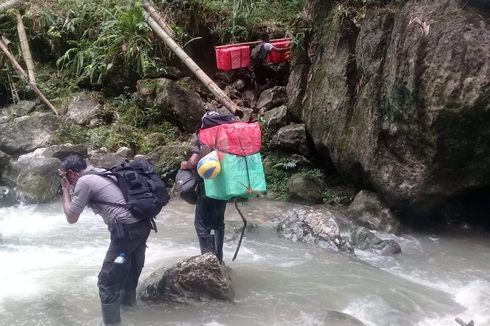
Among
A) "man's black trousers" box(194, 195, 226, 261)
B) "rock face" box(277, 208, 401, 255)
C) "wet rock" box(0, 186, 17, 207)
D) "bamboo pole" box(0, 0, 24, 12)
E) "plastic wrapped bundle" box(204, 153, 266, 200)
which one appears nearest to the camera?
"plastic wrapped bundle" box(204, 153, 266, 200)

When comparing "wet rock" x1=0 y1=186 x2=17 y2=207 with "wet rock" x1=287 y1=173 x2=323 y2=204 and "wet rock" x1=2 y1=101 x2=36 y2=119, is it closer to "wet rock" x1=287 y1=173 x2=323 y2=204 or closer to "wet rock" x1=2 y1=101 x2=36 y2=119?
"wet rock" x1=2 y1=101 x2=36 y2=119

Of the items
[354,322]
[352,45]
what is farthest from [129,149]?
[354,322]

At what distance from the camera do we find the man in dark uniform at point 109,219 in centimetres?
446

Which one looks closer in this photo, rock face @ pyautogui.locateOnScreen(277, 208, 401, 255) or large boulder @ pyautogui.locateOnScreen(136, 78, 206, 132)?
rock face @ pyautogui.locateOnScreen(277, 208, 401, 255)

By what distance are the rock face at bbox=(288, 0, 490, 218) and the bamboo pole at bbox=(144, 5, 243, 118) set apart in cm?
179

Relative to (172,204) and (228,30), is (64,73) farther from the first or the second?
(172,204)

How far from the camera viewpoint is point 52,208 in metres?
8.84

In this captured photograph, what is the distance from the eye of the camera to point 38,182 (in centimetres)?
901

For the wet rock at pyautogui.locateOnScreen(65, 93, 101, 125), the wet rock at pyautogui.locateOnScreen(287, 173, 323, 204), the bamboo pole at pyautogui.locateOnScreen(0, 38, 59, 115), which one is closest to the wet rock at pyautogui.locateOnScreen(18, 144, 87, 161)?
the wet rock at pyautogui.locateOnScreen(65, 93, 101, 125)

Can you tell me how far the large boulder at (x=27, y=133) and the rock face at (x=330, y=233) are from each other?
5.41 meters

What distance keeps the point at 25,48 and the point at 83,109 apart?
249 centimetres

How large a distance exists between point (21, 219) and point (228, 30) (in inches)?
243

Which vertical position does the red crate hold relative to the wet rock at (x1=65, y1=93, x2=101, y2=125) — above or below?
above

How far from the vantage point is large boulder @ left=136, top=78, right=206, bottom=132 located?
11.1 m
